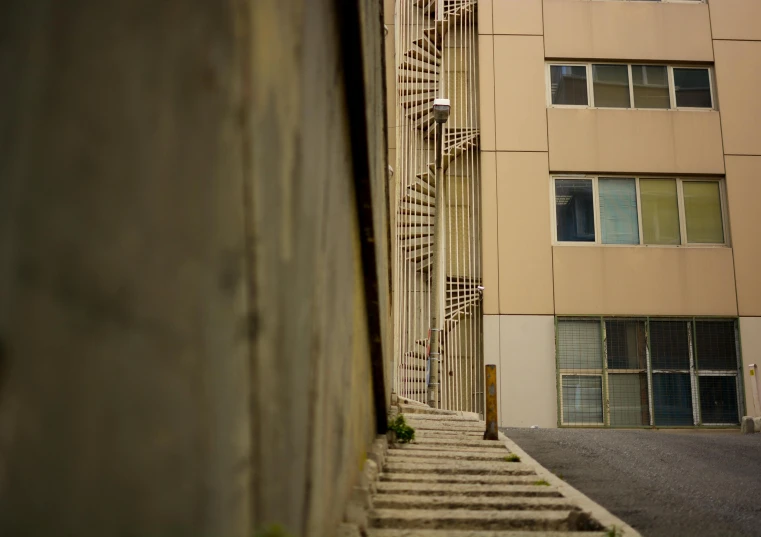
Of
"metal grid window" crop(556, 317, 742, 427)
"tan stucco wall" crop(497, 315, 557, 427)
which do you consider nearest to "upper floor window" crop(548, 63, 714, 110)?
"metal grid window" crop(556, 317, 742, 427)

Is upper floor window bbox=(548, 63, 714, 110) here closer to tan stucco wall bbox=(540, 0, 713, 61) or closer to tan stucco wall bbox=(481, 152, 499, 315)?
tan stucco wall bbox=(540, 0, 713, 61)

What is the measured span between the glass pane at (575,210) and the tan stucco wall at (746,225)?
3.54 meters

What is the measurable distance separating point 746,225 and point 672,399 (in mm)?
4869

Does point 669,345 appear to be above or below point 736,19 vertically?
below

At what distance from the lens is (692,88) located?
1997cm

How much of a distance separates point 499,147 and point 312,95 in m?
17.2

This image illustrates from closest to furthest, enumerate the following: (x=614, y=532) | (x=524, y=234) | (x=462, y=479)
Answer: (x=614, y=532), (x=462, y=479), (x=524, y=234)

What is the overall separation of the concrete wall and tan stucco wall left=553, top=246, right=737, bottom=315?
17.2 metres

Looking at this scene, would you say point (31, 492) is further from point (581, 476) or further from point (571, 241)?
point (571, 241)

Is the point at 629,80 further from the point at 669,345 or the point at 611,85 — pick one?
the point at 669,345

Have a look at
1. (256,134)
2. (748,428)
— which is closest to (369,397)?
(256,134)

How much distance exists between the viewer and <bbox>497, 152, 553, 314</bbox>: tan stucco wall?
60.9ft

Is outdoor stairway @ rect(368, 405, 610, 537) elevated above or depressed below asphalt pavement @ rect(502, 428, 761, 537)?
above

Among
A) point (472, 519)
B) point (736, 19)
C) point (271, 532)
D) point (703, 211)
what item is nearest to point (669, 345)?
point (703, 211)
